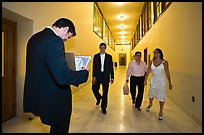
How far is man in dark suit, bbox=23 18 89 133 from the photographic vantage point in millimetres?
1419

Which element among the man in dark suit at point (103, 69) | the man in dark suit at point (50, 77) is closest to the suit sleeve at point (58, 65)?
the man in dark suit at point (50, 77)

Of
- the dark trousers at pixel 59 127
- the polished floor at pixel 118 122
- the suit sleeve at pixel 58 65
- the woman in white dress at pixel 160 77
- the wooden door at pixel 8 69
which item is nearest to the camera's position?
the suit sleeve at pixel 58 65

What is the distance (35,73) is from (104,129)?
1.88 m

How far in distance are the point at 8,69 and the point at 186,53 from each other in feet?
11.7

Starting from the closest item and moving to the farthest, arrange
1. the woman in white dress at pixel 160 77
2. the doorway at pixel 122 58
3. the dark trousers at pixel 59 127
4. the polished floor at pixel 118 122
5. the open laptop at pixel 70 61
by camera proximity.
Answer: the dark trousers at pixel 59 127, the open laptop at pixel 70 61, the polished floor at pixel 118 122, the woman in white dress at pixel 160 77, the doorway at pixel 122 58

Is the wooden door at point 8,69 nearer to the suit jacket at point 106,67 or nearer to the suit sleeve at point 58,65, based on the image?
the suit jacket at point 106,67

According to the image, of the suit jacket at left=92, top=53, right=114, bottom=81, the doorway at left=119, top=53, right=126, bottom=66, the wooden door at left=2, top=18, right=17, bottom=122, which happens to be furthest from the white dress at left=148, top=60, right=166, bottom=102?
the doorway at left=119, top=53, right=126, bottom=66

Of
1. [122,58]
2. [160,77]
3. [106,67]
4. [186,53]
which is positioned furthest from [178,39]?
[122,58]

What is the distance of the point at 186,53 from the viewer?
13.0 ft

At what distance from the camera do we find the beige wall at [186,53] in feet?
10.9

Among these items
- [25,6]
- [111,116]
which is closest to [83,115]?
[111,116]

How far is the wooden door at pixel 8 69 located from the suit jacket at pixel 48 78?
6.61 feet

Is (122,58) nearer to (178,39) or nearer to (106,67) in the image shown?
(178,39)

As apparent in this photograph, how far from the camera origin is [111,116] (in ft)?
12.2
